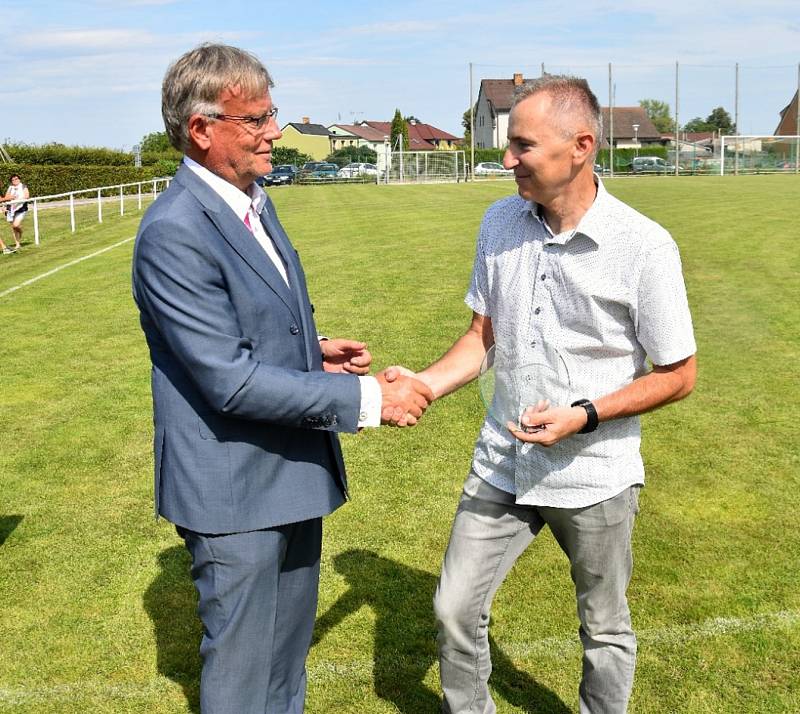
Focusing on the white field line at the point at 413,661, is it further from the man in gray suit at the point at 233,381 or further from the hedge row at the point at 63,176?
the hedge row at the point at 63,176

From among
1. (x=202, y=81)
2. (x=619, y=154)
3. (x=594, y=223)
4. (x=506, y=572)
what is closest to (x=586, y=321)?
(x=594, y=223)

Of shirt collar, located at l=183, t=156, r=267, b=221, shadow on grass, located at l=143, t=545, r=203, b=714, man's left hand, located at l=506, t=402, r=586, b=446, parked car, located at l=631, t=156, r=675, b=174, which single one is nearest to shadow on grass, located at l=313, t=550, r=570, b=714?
shadow on grass, located at l=143, t=545, r=203, b=714

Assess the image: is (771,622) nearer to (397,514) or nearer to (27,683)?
(397,514)

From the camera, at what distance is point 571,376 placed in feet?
10.8

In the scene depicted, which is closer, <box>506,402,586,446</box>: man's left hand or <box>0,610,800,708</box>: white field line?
<box>506,402,586,446</box>: man's left hand

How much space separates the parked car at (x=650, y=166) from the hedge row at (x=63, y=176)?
36.0 meters

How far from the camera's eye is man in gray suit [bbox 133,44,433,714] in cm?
287

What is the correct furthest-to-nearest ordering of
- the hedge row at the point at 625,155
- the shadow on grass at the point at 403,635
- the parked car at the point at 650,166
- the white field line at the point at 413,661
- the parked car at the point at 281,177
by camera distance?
the hedge row at the point at 625,155, the parked car at the point at 650,166, the parked car at the point at 281,177, the white field line at the point at 413,661, the shadow on grass at the point at 403,635

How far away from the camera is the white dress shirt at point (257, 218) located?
3.05 meters

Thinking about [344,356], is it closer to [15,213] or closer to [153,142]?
[15,213]

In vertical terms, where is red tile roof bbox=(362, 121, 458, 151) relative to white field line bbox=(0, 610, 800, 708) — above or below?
above

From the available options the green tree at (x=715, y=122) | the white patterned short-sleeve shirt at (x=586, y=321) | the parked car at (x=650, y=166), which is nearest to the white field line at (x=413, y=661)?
the white patterned short-sleeve shirt at (x=586, y=321)

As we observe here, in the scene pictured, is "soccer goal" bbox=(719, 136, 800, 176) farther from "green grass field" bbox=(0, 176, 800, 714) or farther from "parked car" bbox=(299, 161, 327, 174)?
"green grass field" bbox=(0, 176, 800, 714)

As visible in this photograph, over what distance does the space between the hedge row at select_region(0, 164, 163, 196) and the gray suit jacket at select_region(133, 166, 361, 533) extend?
144ft
